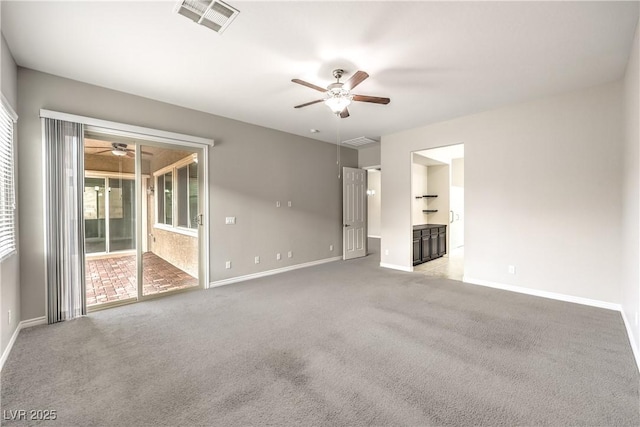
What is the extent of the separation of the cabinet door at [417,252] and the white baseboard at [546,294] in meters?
1.26

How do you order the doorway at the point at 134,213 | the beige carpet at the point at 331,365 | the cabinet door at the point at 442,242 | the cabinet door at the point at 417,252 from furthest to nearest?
1. the cabinet door at the point at 442,242
2. the cabinet door at the point at 417,252
3. the doorway at the point at 134,213
4. the beige carpet at the point at 331,365

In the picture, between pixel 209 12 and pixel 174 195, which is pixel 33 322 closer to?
pixel 174 195

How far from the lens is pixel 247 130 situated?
509 cm

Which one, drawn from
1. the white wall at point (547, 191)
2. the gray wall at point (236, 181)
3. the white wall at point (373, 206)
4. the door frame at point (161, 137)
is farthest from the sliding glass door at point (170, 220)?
the white wall at point (373, 206)

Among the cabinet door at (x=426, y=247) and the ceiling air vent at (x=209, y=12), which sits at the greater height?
the ceiling air vent at (x=209, y=12)

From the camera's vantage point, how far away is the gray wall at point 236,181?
310cm

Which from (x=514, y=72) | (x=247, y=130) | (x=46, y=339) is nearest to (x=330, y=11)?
(x=514, y=72)

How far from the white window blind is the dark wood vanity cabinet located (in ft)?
19.9

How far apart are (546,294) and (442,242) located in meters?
3.25

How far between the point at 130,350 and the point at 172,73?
3024mm

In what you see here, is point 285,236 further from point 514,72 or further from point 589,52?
point 589,52

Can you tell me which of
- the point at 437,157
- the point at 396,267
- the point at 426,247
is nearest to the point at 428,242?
the point at 426,247

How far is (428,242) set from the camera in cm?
657

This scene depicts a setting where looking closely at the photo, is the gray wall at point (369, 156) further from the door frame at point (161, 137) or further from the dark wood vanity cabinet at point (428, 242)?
the door frame at point (161, 137)
